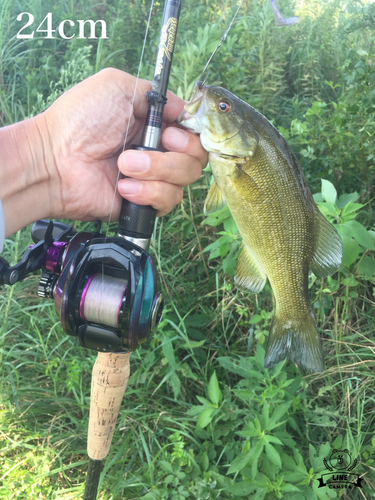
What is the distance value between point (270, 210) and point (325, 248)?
9.1 inches

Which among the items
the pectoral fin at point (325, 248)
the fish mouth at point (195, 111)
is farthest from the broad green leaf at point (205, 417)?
the fish mouth at point (195, 111)

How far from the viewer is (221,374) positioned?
7.55ft

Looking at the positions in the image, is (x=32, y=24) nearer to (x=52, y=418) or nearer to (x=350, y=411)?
(x=52, y=418)

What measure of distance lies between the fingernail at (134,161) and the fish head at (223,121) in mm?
209

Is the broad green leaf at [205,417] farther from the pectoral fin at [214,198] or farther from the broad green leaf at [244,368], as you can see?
the pectoral fin at [214,198]

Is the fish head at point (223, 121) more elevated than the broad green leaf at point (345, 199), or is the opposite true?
the fish head at point (223, 121)

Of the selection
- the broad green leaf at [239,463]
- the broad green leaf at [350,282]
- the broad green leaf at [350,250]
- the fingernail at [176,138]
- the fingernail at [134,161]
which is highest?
the fingernail at [176,138]

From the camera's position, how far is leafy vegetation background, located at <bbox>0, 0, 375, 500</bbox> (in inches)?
69.6

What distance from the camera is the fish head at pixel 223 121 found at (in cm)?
118

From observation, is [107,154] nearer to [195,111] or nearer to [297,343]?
[195,111]

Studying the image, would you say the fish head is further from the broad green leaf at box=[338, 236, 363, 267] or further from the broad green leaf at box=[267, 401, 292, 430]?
the broad green leaf at box=[267, 401, 292, 430]

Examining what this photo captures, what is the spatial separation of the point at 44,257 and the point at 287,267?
84cm

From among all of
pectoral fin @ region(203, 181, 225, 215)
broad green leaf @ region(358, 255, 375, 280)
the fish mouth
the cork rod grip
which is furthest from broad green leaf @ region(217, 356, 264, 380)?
the fish mouth

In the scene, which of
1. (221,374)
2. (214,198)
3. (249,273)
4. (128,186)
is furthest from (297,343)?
(221,374)
